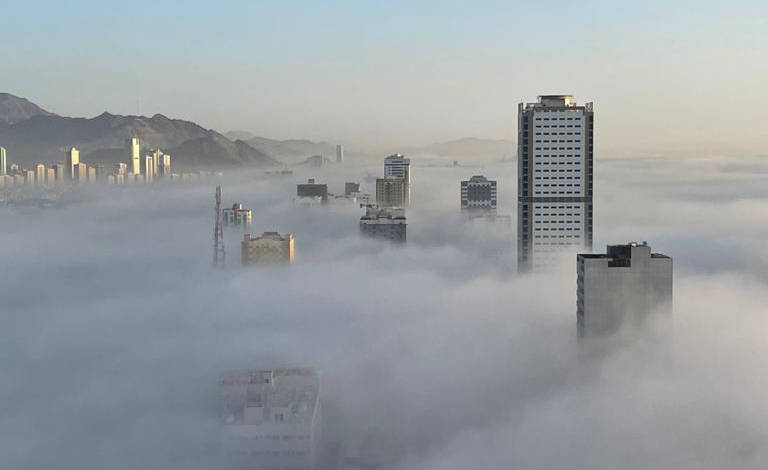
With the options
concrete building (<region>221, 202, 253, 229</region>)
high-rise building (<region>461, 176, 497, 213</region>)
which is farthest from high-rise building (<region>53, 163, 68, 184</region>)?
high-rise building (<region>461, 176, 497, 213</region>)

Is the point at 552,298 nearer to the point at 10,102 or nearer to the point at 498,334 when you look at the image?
the point at 498,334

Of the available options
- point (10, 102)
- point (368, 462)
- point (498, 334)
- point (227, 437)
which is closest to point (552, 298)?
point (498, 334)

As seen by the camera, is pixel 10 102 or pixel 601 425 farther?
pixel 10 102

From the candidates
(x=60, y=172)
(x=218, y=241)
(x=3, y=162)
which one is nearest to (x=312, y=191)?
(x=218, y=241)

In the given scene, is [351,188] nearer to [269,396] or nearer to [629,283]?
→ [629,283]

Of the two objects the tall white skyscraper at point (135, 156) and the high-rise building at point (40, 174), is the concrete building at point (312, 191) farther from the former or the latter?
the high-rise building at point (40, 174)

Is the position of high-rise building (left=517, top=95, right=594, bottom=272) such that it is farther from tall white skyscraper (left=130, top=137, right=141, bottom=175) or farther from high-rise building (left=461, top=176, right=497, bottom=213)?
tall white skyscraper (left=130, top=137, right=141, bottom=175)
